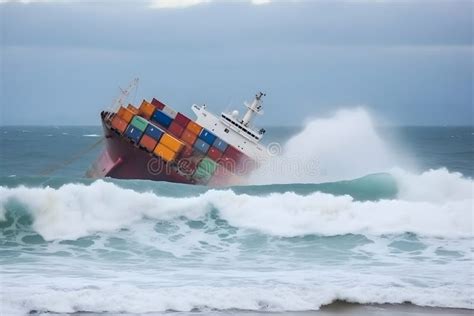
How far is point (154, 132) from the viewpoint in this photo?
117ft

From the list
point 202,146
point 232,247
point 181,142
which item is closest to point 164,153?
point 181,142

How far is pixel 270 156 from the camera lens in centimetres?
3800

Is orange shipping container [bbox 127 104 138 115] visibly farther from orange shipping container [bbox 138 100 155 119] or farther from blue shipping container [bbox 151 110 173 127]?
blue shipping container [bbox 151 110 173 127]

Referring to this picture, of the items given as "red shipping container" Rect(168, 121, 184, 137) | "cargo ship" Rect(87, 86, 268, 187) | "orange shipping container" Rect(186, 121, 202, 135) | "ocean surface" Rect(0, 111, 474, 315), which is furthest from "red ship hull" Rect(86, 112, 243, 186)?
"ocean surface" Rect(0, 111, 474, 315)

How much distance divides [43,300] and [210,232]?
8.94 m

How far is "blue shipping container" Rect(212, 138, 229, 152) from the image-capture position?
3559cm

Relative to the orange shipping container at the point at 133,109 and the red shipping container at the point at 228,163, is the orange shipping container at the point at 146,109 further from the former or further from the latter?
the red shipping container at the point at 228,163

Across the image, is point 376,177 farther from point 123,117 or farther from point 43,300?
point 43,300

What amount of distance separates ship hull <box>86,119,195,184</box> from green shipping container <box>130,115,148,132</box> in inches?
32.9

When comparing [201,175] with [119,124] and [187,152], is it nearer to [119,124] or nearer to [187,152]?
[187,152]

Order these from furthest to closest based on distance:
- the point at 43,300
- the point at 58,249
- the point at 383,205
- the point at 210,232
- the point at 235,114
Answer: the point at 235,114 < the point at 383,205 < the point at 210,232 < the point at 58,249 < the point at 43,300

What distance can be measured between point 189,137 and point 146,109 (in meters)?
2.92

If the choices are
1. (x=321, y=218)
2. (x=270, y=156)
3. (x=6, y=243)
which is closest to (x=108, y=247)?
(x=6, y=243)

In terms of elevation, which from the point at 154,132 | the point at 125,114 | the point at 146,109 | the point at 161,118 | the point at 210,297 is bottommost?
the point at 210,297
